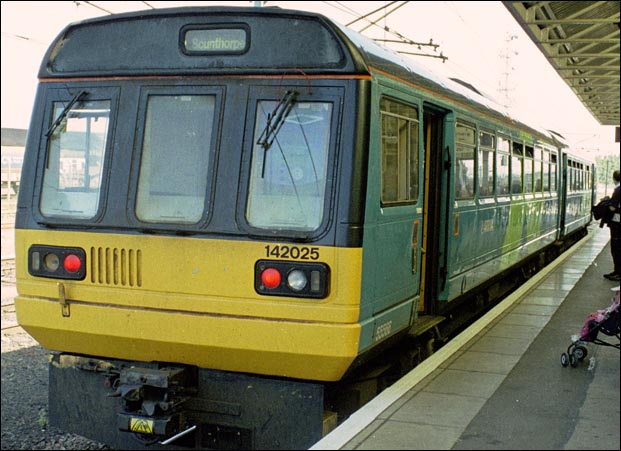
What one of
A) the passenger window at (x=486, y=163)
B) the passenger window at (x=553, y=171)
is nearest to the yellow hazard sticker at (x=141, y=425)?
the passenger window at (x=486, y=163)

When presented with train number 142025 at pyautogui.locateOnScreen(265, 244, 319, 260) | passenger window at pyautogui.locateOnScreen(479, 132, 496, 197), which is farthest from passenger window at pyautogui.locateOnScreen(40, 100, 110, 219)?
passenger window at pyautogui.locateOnScreen(479, 132, 496, 197)

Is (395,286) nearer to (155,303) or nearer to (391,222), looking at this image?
(391,222)

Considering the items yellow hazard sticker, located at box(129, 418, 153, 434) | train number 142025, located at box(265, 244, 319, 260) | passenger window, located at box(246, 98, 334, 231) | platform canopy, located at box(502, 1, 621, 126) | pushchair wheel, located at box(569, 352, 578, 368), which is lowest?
yellow hazard sticker, located at box(129, 418, 153, 434)

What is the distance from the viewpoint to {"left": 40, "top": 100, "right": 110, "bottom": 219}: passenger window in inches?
221

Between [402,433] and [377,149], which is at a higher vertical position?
[377,149]

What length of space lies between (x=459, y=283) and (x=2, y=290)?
1131cm

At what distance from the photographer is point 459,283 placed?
8.17 m

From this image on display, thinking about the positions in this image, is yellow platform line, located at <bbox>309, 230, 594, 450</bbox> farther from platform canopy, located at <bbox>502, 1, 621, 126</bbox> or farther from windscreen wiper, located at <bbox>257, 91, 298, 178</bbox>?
platform canopy, located at <bbox>502, 1, 621, 126</bbox>

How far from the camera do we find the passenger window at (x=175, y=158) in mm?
5387

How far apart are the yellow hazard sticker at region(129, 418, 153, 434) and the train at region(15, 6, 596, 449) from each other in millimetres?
12

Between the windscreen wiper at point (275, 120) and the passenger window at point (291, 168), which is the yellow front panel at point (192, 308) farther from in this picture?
the windscreen wiper at point (275, 120)

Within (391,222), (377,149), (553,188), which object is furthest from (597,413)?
(553,188)

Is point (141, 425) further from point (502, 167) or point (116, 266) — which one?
point (502, 167)

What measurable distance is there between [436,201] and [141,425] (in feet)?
11.8
